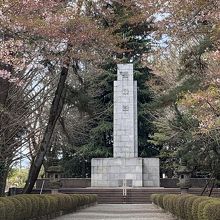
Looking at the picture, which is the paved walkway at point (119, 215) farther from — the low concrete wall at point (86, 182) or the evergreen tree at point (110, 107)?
the evergreen tree at point (110, 107)

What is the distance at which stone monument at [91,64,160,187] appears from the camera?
30.1 m

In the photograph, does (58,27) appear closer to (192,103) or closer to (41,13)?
(41,13)

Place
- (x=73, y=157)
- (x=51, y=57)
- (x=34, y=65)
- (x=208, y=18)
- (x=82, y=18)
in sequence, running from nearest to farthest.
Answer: (x=208, y=18)
(x=82, y=18)
(x=51, y=57)
(x=34, y=65)
(x=73, y=157)

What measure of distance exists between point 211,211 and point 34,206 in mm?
4762

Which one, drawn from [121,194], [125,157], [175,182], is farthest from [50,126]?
[175,182]

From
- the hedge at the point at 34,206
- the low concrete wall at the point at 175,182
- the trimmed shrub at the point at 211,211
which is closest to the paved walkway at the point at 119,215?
the hedge at the point at 34,206

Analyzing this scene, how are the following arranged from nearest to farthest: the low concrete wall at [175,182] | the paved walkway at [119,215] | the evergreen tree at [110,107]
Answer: the paved walkway at [119,215]
the low concrete wall at [175,182]
the evergreen tree at [110,107]

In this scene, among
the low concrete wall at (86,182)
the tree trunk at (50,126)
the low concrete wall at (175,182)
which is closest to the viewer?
the tree trunk at (50,126)

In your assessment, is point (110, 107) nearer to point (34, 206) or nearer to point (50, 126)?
point (50, 126)

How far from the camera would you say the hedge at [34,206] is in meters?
8.80

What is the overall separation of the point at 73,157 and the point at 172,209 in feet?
72.1

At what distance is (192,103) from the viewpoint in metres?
9.66

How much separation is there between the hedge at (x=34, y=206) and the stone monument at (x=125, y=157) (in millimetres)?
13695

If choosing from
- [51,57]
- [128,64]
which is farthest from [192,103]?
[128,64]
